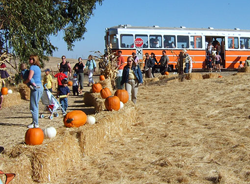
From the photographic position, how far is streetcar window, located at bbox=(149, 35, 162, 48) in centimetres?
2469

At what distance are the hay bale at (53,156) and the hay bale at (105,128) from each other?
0.32 meters

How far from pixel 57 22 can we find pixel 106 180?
62.1 ft

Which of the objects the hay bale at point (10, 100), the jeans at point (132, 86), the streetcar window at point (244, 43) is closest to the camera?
the jeans at point (132, 86)

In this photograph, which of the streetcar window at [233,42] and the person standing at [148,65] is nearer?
the person standing at [148,65]

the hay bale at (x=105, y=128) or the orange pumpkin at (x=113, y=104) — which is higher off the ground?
the orange pumpkin at (x=113, y=104)

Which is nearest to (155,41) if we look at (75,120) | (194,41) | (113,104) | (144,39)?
(144,39)

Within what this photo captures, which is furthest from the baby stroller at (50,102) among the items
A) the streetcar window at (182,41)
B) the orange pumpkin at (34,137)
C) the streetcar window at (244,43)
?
the streetcar window at (244,43)

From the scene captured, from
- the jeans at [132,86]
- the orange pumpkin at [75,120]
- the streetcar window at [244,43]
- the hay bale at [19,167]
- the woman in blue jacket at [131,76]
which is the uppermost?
the streetcar window at [244,43]

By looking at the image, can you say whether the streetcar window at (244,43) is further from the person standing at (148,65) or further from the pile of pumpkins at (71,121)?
the pile of pumpkins at (71,121)

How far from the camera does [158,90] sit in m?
15.1

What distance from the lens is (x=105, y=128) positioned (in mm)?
7004

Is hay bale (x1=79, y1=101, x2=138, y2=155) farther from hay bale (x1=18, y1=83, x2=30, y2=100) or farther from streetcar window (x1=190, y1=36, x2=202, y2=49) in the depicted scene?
streetcar window (x1=190, y1=36, x2=202, y2=49)

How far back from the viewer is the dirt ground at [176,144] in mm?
4988

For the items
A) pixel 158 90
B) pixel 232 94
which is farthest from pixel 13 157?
pixel 158 90
